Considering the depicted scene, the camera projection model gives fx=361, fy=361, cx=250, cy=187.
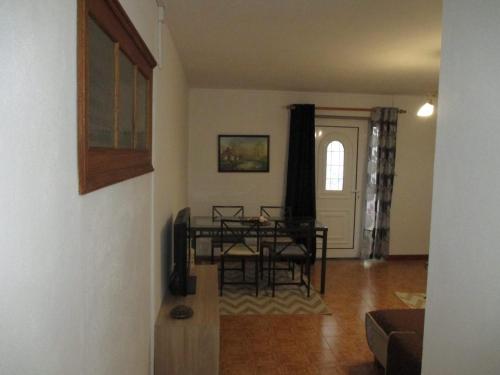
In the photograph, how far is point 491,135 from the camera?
3.28 ft

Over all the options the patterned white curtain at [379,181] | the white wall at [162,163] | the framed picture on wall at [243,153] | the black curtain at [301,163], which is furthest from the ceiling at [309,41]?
the framed picture on wall at [243,153]

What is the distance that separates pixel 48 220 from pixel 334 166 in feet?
17.1

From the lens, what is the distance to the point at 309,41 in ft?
10.0

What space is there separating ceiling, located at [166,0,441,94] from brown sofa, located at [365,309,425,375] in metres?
2.13

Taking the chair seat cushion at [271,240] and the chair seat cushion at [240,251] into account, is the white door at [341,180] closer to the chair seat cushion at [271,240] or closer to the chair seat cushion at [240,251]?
the chair seat cushion at [271,240]

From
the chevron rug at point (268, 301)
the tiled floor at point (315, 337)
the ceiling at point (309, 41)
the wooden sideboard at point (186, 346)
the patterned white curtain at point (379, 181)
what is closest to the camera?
the wooden sideboard at point (186, 346)

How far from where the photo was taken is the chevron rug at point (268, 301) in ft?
12.5

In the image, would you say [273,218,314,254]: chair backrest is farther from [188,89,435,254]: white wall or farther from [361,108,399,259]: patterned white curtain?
[361,108,399,259]: patterned white curtain

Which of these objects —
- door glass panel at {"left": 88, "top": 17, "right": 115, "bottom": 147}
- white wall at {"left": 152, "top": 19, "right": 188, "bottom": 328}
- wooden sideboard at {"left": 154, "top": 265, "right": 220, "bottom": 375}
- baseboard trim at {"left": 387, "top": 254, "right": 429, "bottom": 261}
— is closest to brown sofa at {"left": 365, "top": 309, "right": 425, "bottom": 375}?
wooden sideboard at {"left": 154, "top": 265, "right": 220, "bottom": 375}

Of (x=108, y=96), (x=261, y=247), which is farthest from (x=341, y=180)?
(x=108, y=96)

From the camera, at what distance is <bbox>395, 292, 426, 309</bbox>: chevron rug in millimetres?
4020

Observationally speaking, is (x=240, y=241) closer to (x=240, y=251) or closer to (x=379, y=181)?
(x=240, y=251)

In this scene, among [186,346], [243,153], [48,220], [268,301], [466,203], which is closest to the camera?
[48,220]

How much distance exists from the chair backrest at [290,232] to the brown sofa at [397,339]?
1.41m
